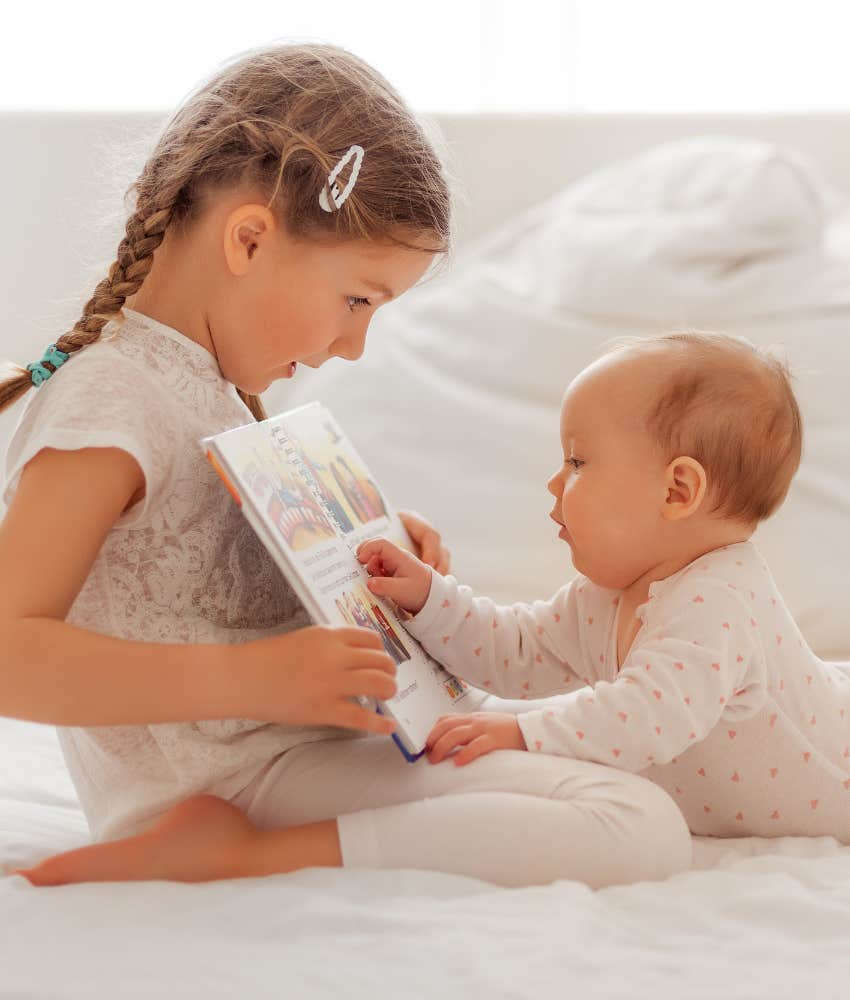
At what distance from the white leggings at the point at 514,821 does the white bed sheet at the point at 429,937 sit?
2 cm

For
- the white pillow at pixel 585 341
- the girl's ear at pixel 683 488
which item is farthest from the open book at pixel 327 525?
the white pillow at pixel 585 341

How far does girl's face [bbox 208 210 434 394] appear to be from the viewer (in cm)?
96

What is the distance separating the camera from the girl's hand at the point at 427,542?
1.15m

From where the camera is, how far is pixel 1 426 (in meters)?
1.98

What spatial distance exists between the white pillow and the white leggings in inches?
25.4

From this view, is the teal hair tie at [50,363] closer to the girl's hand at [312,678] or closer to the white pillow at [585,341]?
the girl's hand at [312,678]

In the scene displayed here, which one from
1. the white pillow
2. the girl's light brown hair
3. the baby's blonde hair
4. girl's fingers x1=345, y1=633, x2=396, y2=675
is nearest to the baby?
the baby's blonde hair

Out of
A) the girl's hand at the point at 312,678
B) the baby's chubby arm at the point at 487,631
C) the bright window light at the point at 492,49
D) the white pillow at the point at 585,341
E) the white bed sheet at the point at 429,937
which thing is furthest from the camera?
the bright window light at the point at 492,49

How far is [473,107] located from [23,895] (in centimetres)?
181

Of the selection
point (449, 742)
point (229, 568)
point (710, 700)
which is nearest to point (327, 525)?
point (229, 568)

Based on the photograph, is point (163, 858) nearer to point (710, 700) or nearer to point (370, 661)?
point (370, 661)

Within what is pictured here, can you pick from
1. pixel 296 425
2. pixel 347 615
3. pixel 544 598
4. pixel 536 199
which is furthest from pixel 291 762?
pixel 536 199

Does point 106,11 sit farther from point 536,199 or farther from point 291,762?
point 291,762

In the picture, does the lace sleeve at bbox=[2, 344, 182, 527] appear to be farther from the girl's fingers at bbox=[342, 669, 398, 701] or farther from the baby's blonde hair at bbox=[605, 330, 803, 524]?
the baby's blonde hair at bbox=[605, 330, 803, 524]
